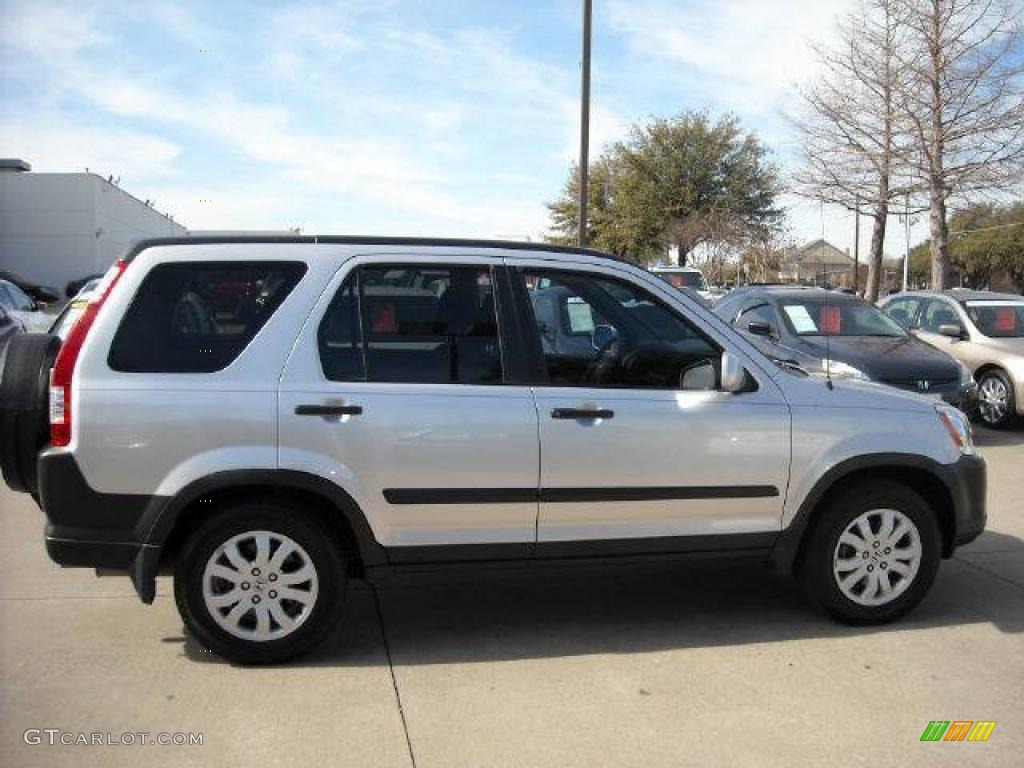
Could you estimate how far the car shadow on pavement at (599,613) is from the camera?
4.30 meters

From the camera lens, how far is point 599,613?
4809mm

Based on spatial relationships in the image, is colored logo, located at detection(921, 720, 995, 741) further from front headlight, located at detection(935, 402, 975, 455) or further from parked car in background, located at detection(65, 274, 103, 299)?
parked car in background, located at detection(65, 274, 103, 299)

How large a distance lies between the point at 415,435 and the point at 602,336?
1032 mm

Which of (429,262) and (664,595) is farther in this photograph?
(664,595)

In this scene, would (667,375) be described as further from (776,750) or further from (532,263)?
(776,750)

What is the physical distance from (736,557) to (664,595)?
29.4 inches

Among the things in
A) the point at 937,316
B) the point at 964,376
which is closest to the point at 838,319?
the point at 964,376

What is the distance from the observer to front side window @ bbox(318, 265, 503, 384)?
4.07 m

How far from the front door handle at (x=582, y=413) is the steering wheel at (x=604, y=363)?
163 mm

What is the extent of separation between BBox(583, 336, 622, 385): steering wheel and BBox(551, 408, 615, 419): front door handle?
163 mm

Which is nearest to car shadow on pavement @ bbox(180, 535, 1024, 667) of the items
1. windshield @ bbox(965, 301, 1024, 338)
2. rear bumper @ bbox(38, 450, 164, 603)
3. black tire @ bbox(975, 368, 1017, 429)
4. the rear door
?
the rear door

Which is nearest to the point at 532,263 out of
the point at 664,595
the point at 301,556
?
the point at 301,556

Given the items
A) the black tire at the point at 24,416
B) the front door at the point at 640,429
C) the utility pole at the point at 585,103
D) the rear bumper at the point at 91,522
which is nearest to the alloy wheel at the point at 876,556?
the front door at the point at 640,429

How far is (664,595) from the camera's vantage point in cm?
510
